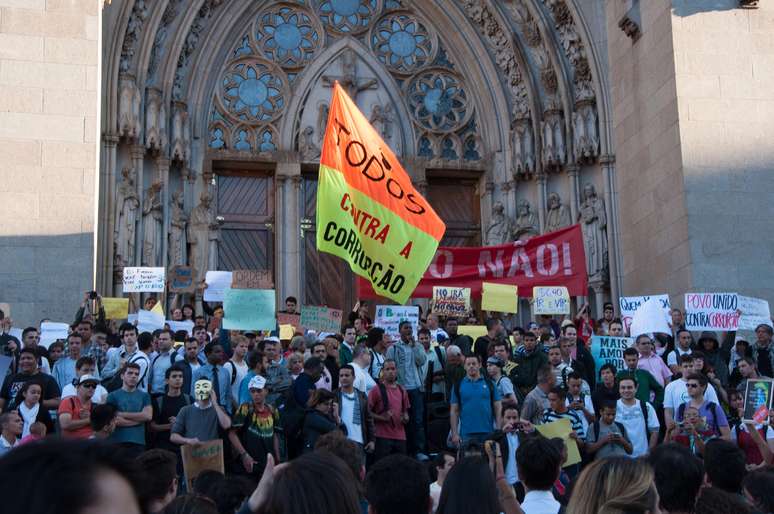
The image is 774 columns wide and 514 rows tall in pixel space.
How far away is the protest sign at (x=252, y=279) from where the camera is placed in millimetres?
18797

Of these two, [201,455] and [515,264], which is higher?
[515,264]

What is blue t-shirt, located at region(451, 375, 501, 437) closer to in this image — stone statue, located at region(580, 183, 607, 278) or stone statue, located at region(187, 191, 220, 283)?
stone statue, located at region(580, 183, 607, 278)

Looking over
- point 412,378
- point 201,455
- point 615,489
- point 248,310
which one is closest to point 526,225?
point 248,310

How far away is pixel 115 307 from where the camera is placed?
1541cm

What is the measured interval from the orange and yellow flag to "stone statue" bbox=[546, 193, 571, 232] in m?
9.55

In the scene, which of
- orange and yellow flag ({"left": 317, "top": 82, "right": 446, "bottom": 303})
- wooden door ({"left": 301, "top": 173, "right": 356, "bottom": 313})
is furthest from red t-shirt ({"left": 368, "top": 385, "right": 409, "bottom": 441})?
wooden door ({"left": 301, "top": 173, "right": 356, "bottom": 313})

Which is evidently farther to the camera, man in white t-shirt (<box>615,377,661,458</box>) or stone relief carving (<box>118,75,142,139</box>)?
stone relief carving (<box>118,75,142,139</box>)

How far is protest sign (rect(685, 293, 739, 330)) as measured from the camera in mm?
13781

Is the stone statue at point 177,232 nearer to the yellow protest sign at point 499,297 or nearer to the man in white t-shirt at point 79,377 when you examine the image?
the yellow protest sign at point 499,297

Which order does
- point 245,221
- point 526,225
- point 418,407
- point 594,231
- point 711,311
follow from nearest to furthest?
point 418,407, point 711,311, point 594,231, point 526,225, point 245,221

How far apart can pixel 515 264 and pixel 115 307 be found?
24.8 ft

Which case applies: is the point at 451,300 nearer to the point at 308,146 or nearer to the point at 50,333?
the point at 50,333

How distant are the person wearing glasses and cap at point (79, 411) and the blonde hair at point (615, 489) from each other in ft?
23.0

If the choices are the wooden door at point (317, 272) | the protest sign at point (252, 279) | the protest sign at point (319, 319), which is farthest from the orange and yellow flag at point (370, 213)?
the wooden door at point (317, 272)
